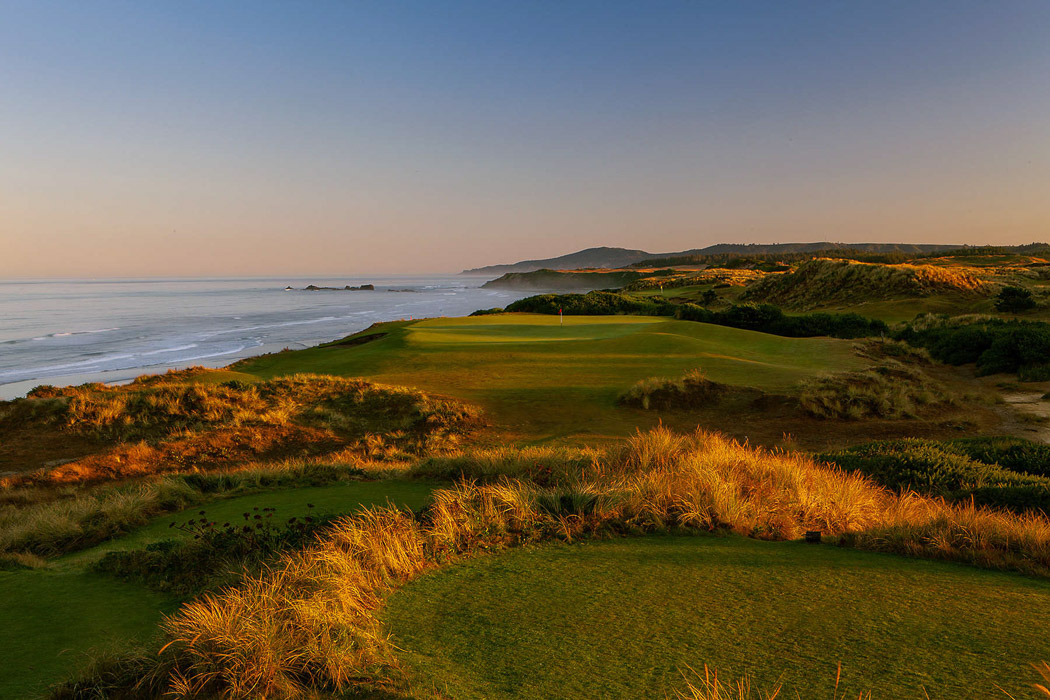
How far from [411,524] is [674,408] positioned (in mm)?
11526

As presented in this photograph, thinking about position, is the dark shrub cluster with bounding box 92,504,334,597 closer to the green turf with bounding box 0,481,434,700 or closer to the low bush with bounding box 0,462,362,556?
the green turf with bounding box 0,481,434,700

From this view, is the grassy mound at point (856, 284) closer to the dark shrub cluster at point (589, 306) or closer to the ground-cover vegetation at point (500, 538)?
the dark shrub cluster at point (589, 306)

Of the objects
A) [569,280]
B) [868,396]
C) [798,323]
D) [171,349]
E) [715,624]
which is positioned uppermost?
[569,280]

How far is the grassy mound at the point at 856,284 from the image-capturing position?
41.0 meters

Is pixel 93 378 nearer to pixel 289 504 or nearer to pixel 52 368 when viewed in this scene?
pixel 52 368

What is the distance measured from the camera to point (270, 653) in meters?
2.83

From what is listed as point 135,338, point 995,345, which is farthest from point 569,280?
point 995,345

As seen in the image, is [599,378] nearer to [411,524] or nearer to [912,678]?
[411,524]

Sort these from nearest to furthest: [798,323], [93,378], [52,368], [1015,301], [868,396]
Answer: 1. [868,396]
2. [93,378]
3. [52,368]
4. [1015,301]
5. [798,323]

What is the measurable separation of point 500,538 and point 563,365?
47.8 feet

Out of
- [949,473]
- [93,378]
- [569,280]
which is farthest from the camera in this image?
[569,280]

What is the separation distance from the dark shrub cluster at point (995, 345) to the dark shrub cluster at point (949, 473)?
12893 mm

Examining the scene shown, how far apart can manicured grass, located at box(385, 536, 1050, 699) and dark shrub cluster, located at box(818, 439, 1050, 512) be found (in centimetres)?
324

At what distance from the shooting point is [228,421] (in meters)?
13.9
